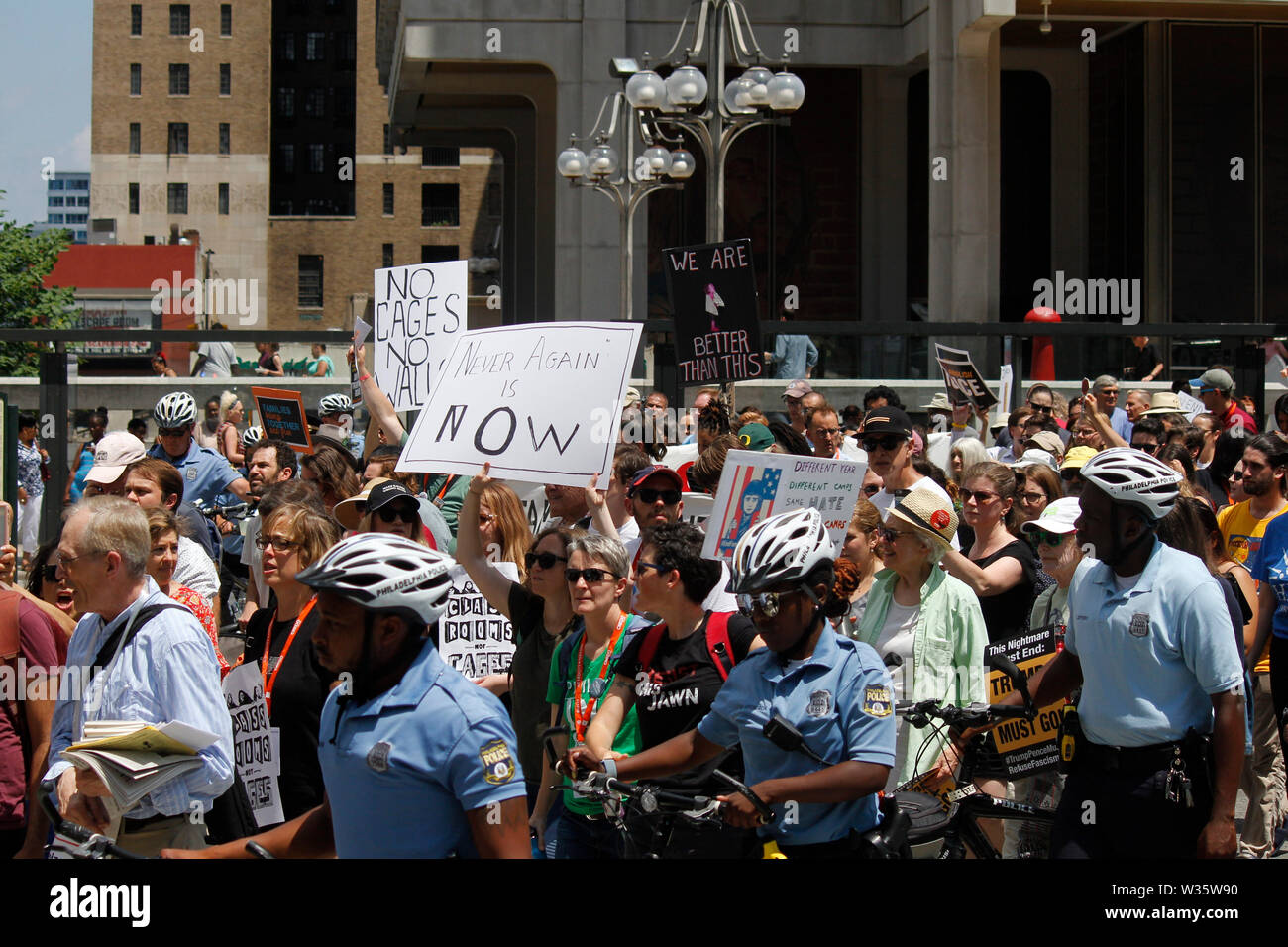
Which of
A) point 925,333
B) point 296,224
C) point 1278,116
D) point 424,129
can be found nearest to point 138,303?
point 296,224

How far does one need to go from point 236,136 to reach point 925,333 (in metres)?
86.4

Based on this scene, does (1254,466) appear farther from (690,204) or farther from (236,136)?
(236,136)

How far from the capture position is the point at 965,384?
12945 millimetres

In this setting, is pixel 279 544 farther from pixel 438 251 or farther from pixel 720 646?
pixel 438 251

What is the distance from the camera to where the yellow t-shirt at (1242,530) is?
7.64 meters

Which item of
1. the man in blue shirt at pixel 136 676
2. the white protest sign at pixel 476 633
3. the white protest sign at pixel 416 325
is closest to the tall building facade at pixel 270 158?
the white protest sign at pixel 416 325

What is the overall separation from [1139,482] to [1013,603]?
2176mm

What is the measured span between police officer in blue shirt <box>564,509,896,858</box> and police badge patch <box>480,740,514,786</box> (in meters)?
0.79

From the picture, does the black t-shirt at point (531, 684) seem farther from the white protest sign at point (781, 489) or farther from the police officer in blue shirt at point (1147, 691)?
the police officer in blue shirt at point (1147, 691)

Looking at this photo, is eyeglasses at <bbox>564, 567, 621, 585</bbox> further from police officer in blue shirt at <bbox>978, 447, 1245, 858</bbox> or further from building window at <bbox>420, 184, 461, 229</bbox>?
building window at <bbox>420, 184, 461, 229</bbox>

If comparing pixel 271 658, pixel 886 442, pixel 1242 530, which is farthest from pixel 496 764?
pixel 1242 530
